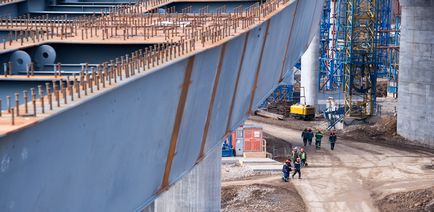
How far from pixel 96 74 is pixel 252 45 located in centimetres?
792

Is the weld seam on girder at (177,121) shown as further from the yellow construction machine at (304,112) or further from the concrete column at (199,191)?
the yellow construction machine at (304,112)

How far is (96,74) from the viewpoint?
1066 centimetres

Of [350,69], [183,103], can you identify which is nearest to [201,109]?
[183,103]

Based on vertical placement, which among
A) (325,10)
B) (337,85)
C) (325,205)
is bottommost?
(325,205)

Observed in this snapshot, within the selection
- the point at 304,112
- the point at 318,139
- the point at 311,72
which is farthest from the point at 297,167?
the point at 311,72

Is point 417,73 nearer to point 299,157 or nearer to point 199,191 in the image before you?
point 299,157

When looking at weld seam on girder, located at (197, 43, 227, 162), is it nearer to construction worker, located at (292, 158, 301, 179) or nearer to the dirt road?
the dirt road

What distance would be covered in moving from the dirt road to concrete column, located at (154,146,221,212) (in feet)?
14.2

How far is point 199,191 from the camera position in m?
24.8

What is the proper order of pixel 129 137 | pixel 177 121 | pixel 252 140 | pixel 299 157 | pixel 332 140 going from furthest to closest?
pixel 332 140
pixel 252 140
pixel 299 157
pixel 177 121
pixel 129 137

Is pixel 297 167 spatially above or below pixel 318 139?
below

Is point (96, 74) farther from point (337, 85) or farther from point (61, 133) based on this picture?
point (337, 85)

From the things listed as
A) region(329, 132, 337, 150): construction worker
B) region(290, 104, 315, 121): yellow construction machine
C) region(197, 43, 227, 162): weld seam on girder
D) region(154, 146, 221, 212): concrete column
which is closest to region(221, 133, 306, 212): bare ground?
region(154, 146, 221, 212): concrete column

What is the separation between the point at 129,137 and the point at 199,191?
1415 cm
